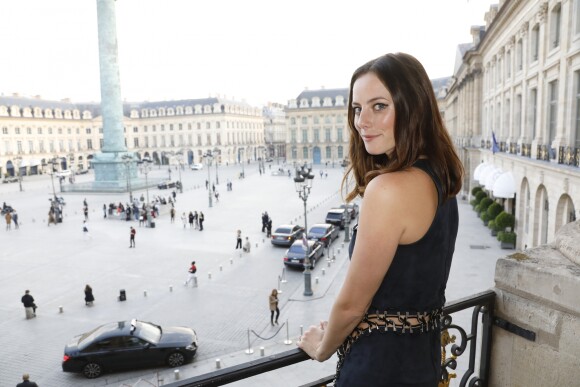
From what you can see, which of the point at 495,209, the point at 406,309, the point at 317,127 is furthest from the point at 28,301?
the point at 317,127

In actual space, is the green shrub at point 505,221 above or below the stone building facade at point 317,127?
below

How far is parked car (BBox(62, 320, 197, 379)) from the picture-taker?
11820 millimetres

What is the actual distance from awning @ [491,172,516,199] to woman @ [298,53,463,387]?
21.9 m

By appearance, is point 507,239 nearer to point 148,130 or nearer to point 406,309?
point 406,309

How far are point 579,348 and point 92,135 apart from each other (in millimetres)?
116299

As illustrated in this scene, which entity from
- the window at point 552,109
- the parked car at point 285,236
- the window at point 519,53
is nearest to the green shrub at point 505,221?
the window at point 552,109

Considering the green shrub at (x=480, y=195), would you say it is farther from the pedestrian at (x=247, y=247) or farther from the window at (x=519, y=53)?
the pedestrian at (x=247, y=247)

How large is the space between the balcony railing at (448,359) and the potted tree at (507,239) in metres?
21.4

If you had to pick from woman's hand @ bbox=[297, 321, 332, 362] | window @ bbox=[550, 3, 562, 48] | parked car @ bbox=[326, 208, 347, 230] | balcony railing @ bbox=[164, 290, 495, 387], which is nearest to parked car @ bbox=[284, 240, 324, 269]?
parked car @ bbox=[326, 208, 347, 230]

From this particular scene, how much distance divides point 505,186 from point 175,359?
17.3 m

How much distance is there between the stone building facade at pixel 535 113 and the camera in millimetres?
15070

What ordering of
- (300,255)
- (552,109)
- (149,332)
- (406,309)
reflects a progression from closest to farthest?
1. (406,309)
2. (149,332)
3. (552,109)
4. (300,255)

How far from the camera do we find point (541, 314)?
290 centimetres

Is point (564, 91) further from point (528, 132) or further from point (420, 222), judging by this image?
point (420, 222)
